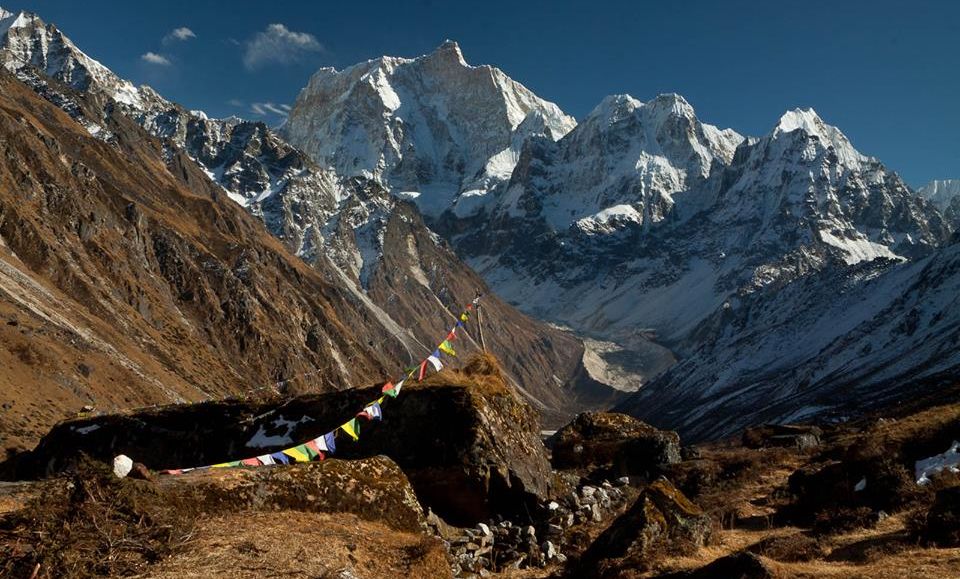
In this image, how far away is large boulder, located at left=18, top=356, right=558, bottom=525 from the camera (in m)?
22.2

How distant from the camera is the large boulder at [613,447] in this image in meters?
30.9

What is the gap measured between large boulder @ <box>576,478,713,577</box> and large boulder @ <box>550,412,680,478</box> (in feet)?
40.7

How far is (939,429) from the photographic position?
2166 centimetres

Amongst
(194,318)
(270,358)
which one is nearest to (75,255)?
(194,318)

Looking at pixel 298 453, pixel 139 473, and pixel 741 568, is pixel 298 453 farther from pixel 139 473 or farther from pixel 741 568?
pixel 741 568

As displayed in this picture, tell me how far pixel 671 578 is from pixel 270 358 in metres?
165

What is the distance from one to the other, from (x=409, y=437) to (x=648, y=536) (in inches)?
362

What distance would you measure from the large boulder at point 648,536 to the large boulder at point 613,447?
1242 centimetres

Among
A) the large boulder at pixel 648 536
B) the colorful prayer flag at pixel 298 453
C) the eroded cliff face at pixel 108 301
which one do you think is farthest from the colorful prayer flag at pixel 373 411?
the eroded cliff face at pixel 108 301

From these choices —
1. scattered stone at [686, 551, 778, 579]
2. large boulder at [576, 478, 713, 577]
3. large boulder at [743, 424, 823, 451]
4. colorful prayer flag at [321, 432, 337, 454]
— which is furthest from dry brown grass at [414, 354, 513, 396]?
large boulder at [743, 424, 823, 451]

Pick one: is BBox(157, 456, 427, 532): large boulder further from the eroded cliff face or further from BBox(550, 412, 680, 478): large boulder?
the eroded cliff face

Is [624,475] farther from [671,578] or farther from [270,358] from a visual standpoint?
[270,358]

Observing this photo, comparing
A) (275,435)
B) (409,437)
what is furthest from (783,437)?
(275,435)

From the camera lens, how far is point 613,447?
32812 millimetres
